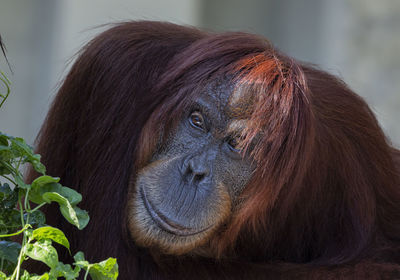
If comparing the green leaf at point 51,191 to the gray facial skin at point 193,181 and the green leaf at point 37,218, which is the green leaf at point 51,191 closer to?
the green leaf at point 37,218

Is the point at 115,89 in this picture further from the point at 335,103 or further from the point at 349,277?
the point at 349,277

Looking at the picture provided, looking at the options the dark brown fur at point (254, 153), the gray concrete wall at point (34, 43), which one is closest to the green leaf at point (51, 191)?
the dark brown fur at point (254, 153)

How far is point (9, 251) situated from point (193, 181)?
0.80m

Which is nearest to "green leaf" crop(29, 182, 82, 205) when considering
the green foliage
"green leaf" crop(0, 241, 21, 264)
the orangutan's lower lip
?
the green foliage

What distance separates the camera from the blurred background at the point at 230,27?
5051 millimetres

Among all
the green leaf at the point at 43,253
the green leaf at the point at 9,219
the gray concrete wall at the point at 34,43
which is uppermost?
the green leaf at the point at 43,253

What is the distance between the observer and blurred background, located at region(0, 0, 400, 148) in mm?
5051

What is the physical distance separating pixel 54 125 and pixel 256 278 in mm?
922

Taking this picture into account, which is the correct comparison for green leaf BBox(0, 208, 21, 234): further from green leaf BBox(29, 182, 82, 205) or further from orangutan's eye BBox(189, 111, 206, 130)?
orangutan's eye BBox(189, 111, 206, 130)

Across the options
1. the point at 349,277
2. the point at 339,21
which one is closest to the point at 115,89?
the point at 349,277

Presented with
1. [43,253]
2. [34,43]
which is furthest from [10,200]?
[34,43]

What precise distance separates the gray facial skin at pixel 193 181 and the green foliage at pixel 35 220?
597 millimetres

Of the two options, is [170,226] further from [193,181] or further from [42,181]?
[42,181]

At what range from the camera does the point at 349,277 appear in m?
2.71
